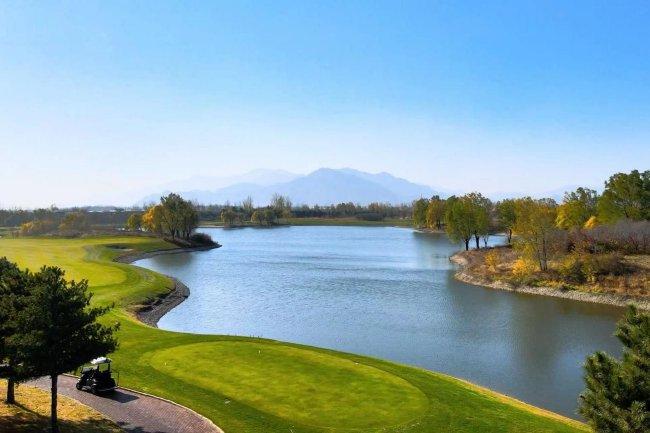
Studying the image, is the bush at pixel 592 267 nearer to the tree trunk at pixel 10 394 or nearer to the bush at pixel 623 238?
the bush at pixel 623 238

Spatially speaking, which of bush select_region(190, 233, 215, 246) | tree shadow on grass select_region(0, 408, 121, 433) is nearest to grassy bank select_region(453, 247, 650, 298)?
tree shadow on grass select_region(0, 408, 121, 433)

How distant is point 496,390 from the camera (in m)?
31.5

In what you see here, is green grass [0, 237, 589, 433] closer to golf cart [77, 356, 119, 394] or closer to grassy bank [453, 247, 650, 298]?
golf cart [77, 356, 119, 394]

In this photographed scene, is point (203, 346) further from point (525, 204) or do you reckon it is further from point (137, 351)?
point (525, 204)

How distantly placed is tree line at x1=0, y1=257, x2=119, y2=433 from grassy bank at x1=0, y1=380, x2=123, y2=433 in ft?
3.49

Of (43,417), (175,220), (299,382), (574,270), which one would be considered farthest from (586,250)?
(175,220)

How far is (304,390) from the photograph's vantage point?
25812 mm

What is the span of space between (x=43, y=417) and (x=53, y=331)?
464 cm

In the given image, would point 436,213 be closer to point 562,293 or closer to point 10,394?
point 562,293

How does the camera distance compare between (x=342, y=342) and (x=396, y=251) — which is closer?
(x=342, y=342)

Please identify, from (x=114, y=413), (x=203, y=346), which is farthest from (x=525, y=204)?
(x=114, y=413)

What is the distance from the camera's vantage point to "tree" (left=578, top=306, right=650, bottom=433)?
13.9 meters

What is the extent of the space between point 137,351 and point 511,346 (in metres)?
27.7

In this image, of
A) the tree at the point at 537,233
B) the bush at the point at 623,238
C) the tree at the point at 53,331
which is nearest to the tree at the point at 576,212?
the bush at the point at 623,238
